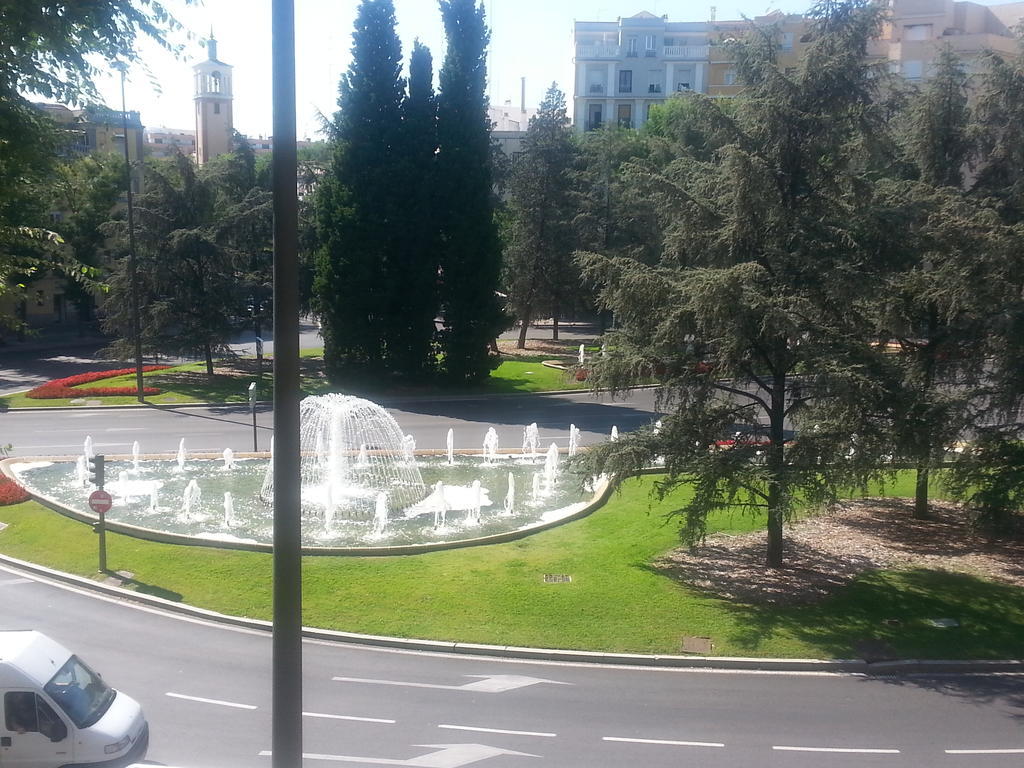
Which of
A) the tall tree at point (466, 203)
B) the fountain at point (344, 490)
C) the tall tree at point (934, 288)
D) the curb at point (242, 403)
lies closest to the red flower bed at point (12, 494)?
the fountain at point (344, 490)

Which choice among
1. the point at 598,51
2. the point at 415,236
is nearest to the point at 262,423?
the point at 415,236

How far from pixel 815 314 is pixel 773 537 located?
4.36 metres

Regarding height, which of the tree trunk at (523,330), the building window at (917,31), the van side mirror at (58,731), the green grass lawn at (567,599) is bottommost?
the green grass lawn at (567,599)

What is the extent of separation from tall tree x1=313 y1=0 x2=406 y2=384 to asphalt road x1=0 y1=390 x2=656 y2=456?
466cm

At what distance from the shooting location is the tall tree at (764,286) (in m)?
14.7

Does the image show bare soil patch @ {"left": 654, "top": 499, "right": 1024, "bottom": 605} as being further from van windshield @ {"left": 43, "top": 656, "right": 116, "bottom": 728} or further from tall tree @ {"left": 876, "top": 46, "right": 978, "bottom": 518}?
van windshield @ {"left": 43, "top": 656, "right": 116, "bottom": 728}

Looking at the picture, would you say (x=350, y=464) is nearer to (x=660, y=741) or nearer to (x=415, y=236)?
(x=660, y=741)

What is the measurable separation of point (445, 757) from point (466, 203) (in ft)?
99.3

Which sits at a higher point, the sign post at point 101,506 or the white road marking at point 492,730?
the sign post at point 101,506

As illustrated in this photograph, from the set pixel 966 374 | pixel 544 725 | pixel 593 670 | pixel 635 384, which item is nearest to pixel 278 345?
pixel 544 725

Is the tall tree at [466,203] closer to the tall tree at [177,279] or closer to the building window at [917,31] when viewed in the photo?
the tall tree at [177,279]

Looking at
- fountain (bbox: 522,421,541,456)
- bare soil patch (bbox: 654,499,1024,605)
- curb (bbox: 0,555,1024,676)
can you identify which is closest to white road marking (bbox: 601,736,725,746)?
curb (bbox: 0,555,1024,676)

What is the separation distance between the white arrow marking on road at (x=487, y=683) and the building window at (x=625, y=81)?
82082 millimetres

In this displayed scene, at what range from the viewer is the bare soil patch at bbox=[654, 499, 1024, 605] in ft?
53.9
